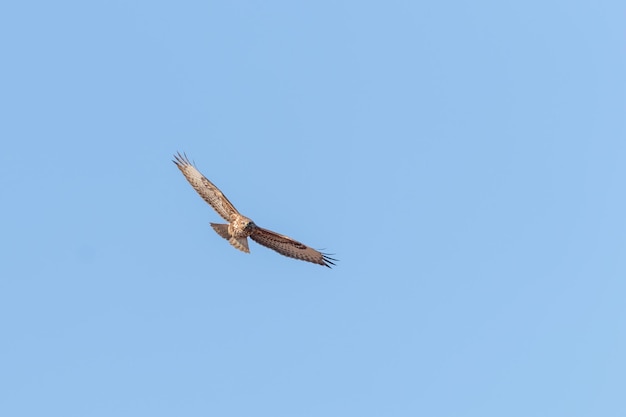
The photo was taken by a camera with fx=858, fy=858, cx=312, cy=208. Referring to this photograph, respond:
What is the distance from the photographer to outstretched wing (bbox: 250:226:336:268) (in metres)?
26.4

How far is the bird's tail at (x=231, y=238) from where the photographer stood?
2570 centimetres

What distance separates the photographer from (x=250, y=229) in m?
25.7

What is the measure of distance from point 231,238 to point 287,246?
7.13ft

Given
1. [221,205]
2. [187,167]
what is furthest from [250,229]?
[187,167]

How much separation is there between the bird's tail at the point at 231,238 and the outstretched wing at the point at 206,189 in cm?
38

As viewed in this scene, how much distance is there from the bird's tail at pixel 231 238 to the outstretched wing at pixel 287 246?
0.54 m

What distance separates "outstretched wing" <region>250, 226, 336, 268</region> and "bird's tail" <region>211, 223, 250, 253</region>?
1.77 feet

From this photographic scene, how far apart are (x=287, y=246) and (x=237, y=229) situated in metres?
2.28

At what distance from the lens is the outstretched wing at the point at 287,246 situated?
26.4 metres

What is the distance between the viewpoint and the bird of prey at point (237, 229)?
1011 inches

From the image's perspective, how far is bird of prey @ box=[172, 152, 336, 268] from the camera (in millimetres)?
25688

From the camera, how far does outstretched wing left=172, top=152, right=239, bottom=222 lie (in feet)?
86.0

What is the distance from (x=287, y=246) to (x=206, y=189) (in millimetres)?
3123

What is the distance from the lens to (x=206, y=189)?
26.7 m
